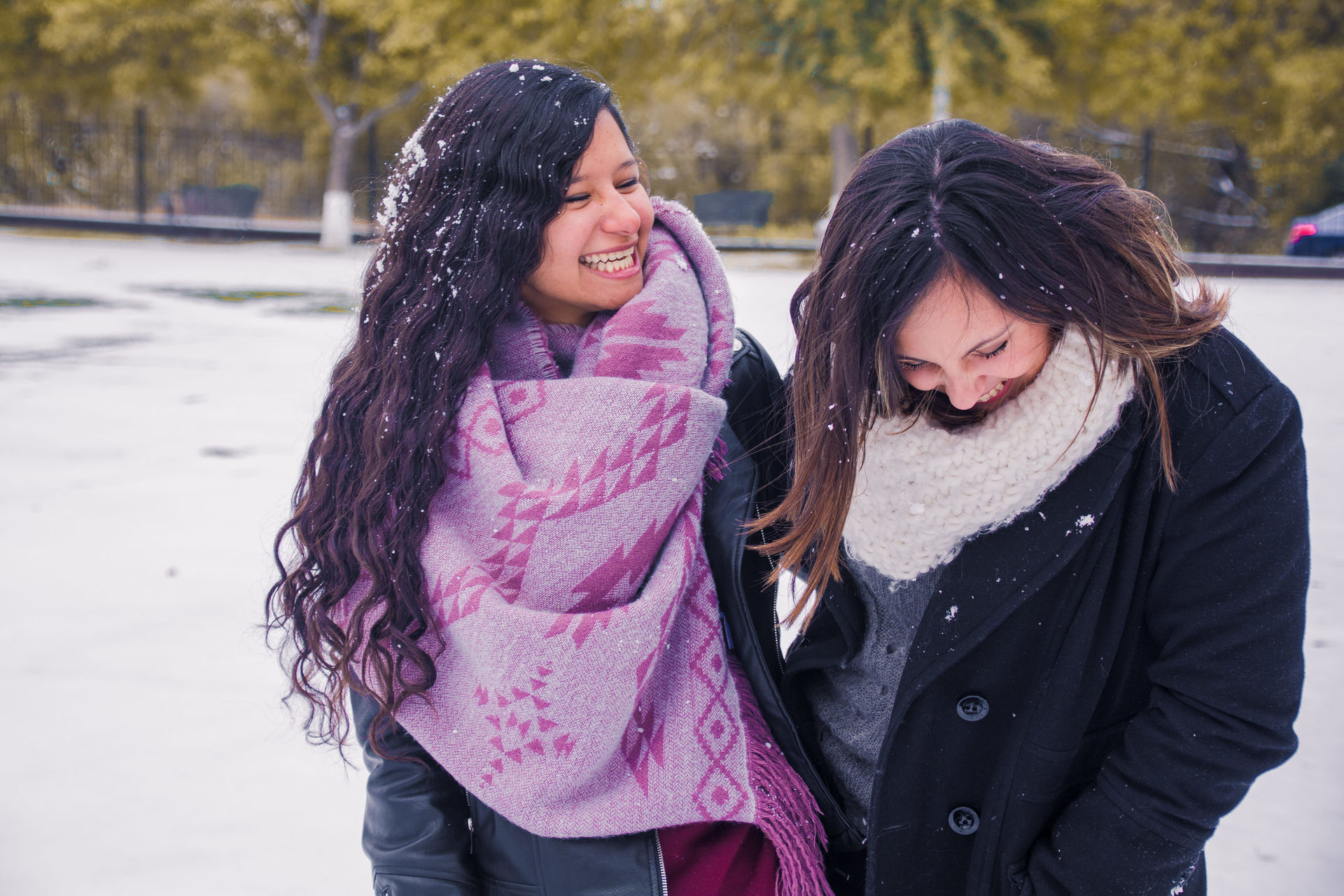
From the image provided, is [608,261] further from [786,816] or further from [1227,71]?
[1227,71]

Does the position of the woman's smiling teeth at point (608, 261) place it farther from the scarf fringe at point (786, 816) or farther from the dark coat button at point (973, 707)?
the dark coat button at point (973, 707)

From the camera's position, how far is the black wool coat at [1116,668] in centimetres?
121

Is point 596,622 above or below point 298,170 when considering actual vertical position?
above

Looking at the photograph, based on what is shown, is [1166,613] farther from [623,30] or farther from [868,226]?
[623,30]

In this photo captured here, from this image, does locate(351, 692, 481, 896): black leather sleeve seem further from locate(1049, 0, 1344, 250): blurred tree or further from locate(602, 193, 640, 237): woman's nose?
locate(1049, 0, 1344, 250): blurred tree

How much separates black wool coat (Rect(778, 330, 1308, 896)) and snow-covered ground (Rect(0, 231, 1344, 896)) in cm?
36

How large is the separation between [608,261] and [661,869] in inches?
38.7

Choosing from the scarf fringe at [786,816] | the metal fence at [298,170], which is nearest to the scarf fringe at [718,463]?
the scarf fringe at [786,816]

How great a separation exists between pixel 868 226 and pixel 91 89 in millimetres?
21387

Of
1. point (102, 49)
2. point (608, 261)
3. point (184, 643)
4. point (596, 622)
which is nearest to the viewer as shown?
point (596, 622)

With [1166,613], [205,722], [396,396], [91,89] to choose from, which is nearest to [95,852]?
[205,722]

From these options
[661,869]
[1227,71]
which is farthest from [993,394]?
[1227,71]

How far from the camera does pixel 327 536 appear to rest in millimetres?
1583

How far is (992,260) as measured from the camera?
126 cm
